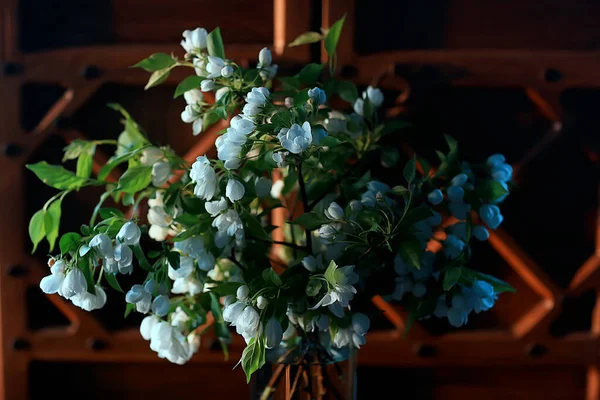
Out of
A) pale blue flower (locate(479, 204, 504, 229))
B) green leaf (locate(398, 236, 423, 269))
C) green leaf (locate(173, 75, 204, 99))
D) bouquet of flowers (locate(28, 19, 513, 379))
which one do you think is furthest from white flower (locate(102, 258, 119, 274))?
pale blue flower (locate(479, 204, 504, 229))

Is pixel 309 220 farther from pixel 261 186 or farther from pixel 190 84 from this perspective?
pixel 190 84

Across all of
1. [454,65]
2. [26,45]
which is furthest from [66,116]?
[454,65]

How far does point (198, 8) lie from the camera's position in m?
1.05

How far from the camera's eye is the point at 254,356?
2.31 ft

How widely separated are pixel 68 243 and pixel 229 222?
172mm

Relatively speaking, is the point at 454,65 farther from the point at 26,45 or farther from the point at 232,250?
the point at 26,45

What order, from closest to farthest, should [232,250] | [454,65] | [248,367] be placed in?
1. [248,367]
2. [232,250]
3. [454,65]

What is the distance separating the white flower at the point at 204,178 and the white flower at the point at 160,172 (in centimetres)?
13

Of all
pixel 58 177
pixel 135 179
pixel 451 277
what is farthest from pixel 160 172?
pixel 451 277

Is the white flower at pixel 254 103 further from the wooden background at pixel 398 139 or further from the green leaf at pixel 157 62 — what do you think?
the wooden background at pixel 398 139

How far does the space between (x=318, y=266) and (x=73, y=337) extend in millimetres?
530

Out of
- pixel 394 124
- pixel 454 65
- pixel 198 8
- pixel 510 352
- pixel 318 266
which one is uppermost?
pixel 198 8

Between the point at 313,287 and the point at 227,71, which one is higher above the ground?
the point at 227,71

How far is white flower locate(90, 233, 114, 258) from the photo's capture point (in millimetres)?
675
